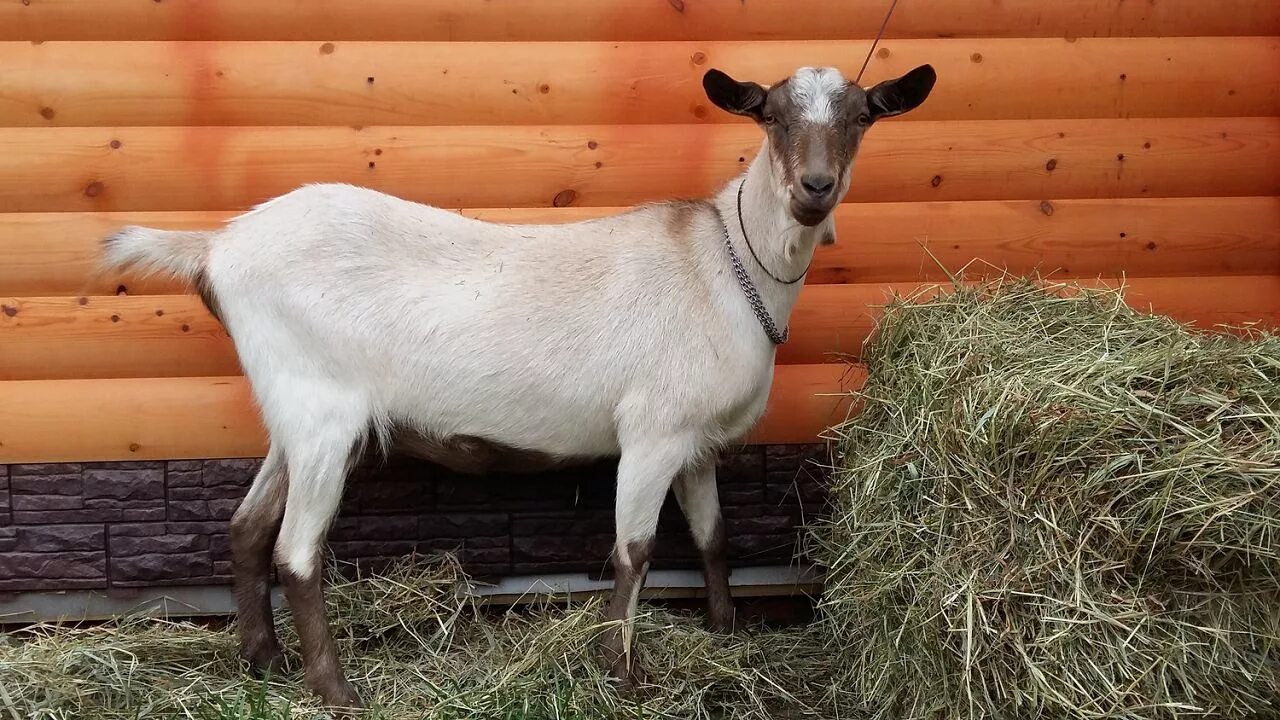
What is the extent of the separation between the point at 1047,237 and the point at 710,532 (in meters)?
1.98

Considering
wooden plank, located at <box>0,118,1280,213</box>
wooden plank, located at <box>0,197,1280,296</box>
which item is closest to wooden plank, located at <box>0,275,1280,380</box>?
wooden plank, located at <box>0,197,1280,296</box>

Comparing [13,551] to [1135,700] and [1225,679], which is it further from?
[1225,679]

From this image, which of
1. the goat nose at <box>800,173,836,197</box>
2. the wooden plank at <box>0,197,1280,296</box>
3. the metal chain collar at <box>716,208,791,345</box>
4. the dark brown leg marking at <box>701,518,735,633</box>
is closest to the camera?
the goat nose at <box>800,173,836,197</box>

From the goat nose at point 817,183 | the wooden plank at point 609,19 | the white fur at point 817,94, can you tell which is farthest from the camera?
the wooden plank at point 609,19

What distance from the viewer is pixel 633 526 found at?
3377mm

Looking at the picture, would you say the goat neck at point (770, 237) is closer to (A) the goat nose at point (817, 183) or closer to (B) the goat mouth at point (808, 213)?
(B) the goat mouth at point (808, 213)

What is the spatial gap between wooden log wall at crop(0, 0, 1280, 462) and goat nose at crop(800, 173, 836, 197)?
1.08 metres

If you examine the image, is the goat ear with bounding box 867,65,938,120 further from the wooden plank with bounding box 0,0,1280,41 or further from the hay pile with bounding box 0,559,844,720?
the hay pile with bounding box 0,559,844,720

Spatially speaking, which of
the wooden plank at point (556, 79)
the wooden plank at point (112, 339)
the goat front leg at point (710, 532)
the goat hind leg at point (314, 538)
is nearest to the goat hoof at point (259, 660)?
the goat hind leg at point (314, 538)

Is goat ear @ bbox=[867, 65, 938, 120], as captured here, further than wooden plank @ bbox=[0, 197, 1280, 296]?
No

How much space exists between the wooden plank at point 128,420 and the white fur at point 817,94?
125 centimetres

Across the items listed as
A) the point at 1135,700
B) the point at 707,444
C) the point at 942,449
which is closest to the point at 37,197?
the point at 707,444

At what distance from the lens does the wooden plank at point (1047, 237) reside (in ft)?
13.5

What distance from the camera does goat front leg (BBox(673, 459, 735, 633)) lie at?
385 centimetres
